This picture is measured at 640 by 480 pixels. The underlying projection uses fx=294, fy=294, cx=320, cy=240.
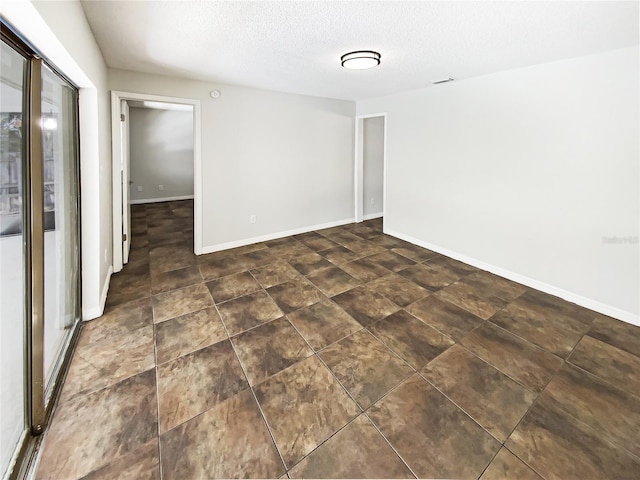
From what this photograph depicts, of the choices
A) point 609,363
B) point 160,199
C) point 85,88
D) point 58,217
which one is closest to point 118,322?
point 58,217

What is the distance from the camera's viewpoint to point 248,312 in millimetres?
2672

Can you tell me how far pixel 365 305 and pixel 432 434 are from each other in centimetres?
134

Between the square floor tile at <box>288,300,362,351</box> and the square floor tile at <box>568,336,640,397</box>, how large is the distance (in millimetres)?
1605

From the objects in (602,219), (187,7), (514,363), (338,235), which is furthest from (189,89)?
(602,219)

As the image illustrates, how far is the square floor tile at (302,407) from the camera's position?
1.48 meters

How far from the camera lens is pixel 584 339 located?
2350 millimetres

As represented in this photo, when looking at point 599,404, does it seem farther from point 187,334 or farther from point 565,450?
point 187,334

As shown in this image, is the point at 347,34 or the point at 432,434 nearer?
the point at 432,434

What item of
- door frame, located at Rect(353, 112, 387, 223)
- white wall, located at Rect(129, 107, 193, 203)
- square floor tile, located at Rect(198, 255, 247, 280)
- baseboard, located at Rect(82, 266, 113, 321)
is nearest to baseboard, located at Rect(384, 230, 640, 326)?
door frame, located at Rect(353, 112, 387, 223)

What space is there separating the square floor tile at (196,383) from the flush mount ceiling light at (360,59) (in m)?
2.71

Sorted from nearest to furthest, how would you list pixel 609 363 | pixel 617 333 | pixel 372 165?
1. pixel 609 363
2. pixel 617 333
3. pixel 372 165

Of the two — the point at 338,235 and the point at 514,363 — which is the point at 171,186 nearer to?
the point at 338,235

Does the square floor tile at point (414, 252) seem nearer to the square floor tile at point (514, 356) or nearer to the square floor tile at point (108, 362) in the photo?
the square floor tile at point (514, 356)

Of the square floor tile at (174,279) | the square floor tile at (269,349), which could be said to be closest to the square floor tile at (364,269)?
the square floor tile at (269,349)
